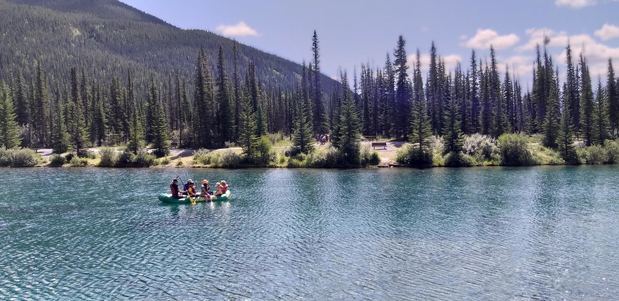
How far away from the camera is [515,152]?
89.2 meters

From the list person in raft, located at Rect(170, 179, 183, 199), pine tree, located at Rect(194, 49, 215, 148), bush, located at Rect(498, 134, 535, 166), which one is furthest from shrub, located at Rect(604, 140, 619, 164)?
pine tree, located at Rect(194, 49, 215, 148)

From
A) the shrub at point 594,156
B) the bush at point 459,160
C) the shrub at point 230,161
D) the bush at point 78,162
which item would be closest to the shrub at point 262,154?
the shrub at point 230,161

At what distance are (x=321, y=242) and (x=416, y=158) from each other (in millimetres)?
55535

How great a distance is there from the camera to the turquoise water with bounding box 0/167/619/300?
26.8m

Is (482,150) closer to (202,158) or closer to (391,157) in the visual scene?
(391,157)

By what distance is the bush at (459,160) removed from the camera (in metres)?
88.3

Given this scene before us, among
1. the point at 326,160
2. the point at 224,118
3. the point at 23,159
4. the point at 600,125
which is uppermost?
the point at 224,118

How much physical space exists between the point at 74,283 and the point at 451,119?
74.1 meters

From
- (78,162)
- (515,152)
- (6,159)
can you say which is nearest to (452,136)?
(515,152)

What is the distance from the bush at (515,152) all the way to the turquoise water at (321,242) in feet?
72.9

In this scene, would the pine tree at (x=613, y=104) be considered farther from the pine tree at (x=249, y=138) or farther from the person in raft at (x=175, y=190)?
the person in raft at (x=175, y=190)

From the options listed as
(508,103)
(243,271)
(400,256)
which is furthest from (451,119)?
(243,271)

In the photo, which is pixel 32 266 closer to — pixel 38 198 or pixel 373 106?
pixel 38 198

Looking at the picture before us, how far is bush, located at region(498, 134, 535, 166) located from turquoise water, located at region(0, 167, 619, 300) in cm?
2221
